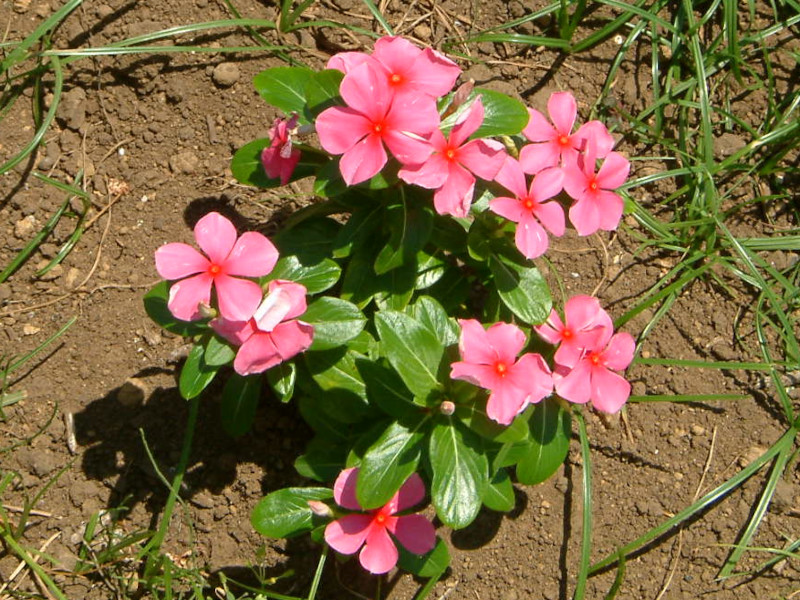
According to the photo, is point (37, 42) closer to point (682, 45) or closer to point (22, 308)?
point (22, 308)

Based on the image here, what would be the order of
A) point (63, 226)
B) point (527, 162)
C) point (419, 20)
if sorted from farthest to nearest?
point (419, 20), point (63, 226), point (527, 162)

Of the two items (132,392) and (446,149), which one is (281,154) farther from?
(132,392)

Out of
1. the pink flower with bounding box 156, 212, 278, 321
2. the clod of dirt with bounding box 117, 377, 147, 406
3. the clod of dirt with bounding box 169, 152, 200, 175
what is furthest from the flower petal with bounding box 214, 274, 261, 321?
the clod of dirt with bounding box 169, 152, 200, 175

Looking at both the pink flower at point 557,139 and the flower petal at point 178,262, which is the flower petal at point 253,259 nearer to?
the flower petal at point 178,262

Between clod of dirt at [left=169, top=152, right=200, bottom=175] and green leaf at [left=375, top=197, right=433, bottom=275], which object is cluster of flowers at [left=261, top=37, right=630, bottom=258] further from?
clod of dirt at [left=169, top=152, right=200, bottom=175]

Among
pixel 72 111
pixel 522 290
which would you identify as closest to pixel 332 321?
pixel 522 290

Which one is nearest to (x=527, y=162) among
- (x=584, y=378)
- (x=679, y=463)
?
(x=584, y=378)

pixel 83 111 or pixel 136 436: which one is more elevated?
pixel 83 111
